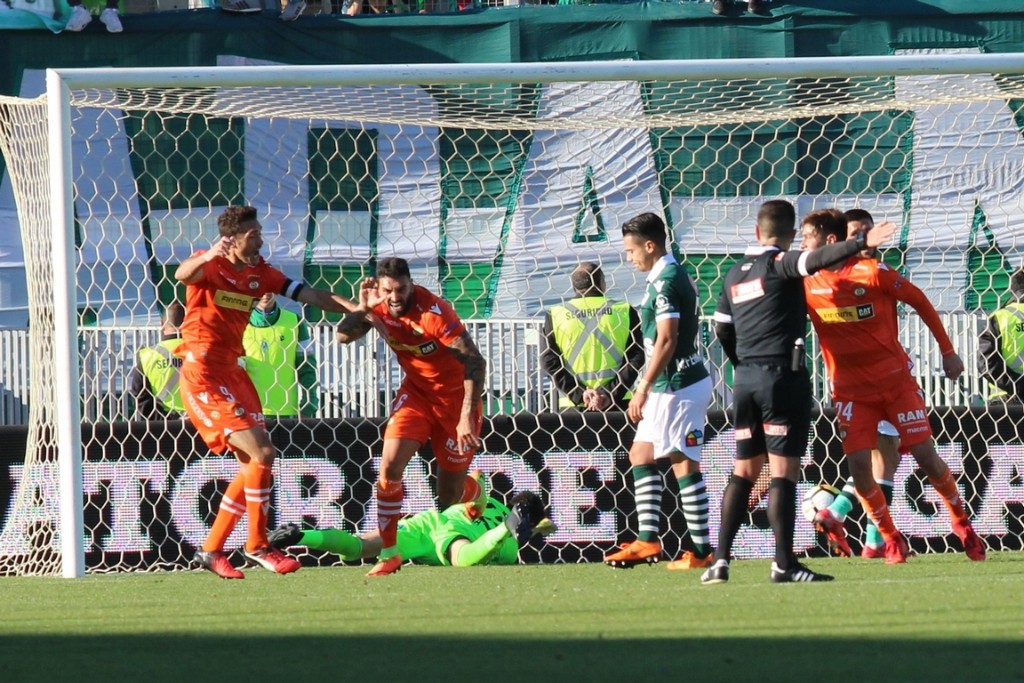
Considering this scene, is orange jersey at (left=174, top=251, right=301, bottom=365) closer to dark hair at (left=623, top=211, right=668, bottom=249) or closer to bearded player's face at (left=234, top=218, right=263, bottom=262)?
bearded player's face at (left=234, top=218, right=263, bottom=262)

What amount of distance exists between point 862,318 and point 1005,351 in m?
2.70

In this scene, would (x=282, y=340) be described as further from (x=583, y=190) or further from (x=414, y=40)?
(x=414, y=40)

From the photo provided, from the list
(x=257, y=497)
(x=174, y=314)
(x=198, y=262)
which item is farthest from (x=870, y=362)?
(x=174, y=314)

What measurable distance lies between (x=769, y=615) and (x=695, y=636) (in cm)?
54

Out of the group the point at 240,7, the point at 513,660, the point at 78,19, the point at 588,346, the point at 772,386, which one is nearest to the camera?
the point at 513,660

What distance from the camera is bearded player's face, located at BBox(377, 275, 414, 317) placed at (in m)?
7.75

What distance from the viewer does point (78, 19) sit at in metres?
15.2

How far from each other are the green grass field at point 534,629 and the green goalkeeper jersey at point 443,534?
117 cm

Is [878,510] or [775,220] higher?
[775,220]

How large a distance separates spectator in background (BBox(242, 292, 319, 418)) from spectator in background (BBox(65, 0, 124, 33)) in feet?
20.6

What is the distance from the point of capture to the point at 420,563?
883 cm

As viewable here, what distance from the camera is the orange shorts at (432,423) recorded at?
789 centimetres

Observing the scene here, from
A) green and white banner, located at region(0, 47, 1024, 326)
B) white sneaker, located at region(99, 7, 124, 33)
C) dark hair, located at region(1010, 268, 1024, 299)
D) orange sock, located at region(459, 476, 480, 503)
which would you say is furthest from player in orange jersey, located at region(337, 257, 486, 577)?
white sneaker, located at region(99, 7, 124, 33)

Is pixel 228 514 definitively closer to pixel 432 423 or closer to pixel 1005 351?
pixel 432 423
